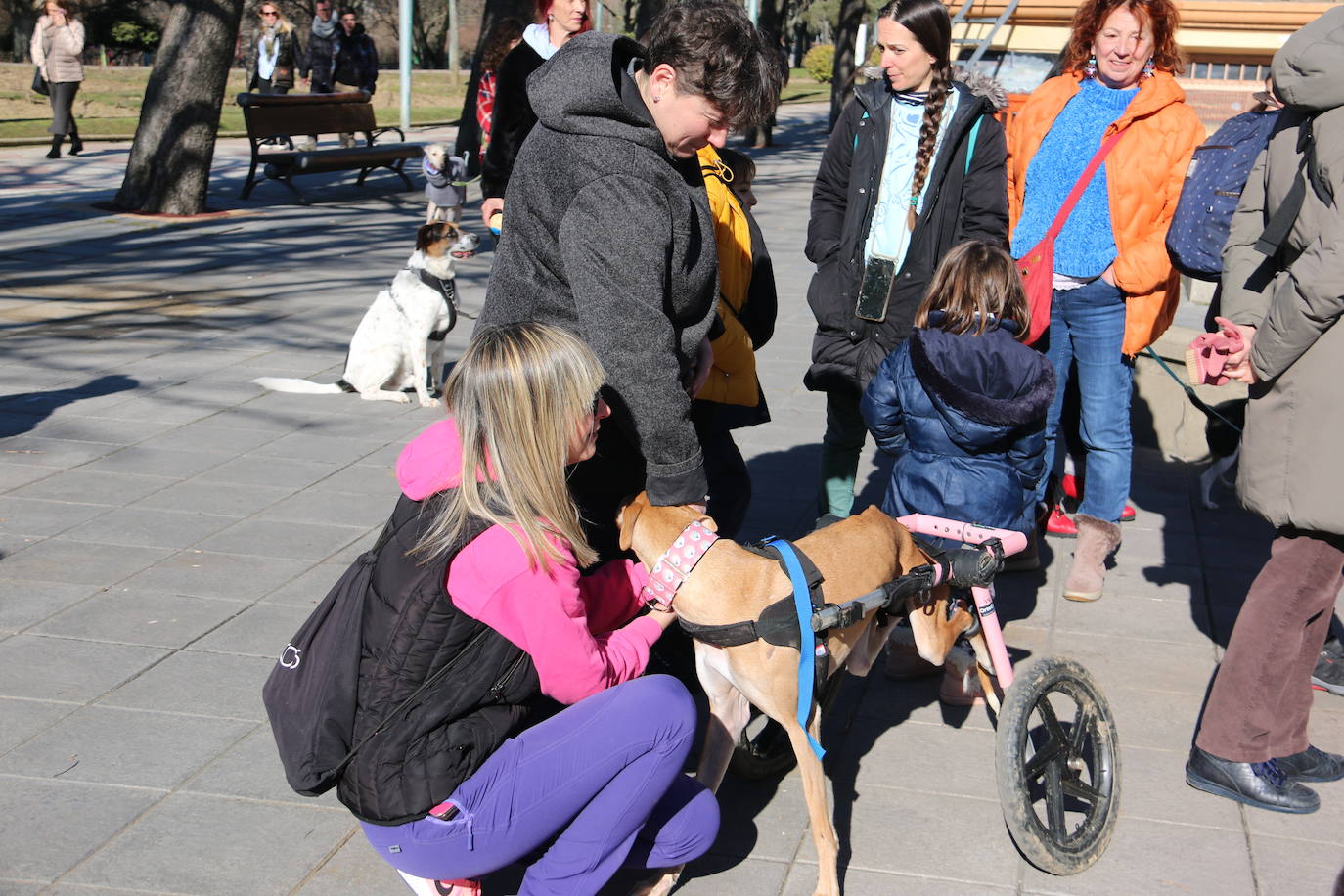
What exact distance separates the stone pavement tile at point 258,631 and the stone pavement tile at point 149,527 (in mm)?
768

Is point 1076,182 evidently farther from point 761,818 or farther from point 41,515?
point 41,515

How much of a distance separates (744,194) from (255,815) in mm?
2297

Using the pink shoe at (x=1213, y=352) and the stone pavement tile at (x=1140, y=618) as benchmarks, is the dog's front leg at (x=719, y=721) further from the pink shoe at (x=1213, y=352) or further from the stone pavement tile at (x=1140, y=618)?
the stone pavement tile at (x=1140, y=618)

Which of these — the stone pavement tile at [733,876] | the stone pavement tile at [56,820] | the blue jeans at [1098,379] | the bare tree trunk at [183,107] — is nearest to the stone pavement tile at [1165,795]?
the stone pavement tile at [733,876]

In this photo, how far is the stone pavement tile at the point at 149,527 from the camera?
16.2ft

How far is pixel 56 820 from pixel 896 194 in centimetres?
304

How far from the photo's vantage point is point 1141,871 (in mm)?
3037

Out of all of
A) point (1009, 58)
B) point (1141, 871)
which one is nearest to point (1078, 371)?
point (1141, 871)

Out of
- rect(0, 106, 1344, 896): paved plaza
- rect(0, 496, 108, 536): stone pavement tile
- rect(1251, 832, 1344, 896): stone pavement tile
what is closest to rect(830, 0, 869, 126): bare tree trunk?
rect(0, 106, 1344, 896): paved plaza

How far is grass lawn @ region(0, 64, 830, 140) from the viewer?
20.9 meters

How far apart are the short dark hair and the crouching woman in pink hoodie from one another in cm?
63

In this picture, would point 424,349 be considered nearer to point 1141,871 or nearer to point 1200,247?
point 1200,247

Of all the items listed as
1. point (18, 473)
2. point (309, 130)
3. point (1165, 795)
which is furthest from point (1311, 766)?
point (309, 130)

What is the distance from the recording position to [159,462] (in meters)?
5.86
